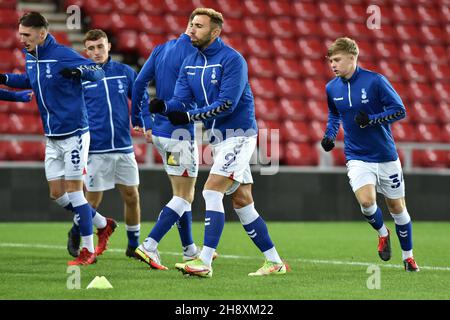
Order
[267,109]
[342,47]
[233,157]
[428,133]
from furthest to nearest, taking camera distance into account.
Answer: [428,133] → [267,109] → [342,47] → [233,157]

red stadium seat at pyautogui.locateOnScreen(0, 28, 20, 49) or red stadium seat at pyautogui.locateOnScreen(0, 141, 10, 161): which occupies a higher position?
red stadium seat at pyautogui.locateOnScreen(0, 28, 20, 49)

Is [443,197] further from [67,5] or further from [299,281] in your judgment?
[299,281]

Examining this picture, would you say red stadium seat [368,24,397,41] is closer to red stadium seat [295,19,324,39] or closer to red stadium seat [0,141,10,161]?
red stadium seat [295,19,324,39]

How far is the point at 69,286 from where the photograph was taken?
621cm

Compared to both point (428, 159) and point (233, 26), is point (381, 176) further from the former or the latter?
point (233, 26)

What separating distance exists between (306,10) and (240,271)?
38.7ft

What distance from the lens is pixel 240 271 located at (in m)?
7.58

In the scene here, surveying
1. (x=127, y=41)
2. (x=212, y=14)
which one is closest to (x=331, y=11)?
(x=127, y=41)

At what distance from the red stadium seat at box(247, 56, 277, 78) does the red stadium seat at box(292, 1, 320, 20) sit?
162 cm

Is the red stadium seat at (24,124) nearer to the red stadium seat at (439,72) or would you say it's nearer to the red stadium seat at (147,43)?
the red stadium seat at (147,43)

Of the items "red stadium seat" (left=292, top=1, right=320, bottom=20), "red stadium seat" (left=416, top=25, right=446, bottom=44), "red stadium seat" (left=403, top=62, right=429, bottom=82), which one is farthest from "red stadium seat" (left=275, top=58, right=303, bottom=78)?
"red stadium seat" (left=416, top=25, right=446, bottom=44)

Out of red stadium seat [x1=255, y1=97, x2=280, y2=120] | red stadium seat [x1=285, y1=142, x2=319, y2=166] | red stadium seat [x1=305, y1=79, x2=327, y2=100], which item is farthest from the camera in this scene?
red stadium seat [x1=305, y1=79, x2=327, y2=100]

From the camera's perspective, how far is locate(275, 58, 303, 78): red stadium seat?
17438 millimetres
